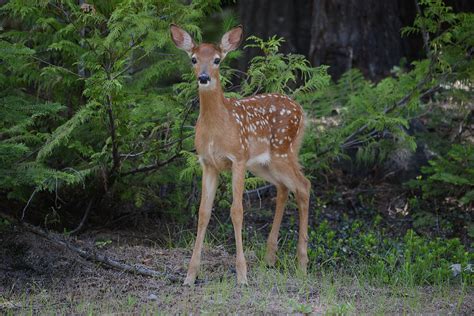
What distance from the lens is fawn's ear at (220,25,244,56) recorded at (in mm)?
6934

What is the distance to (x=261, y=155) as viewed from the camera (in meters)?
7.48

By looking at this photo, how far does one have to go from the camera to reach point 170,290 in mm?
6535

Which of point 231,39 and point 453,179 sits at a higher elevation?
point 231,39

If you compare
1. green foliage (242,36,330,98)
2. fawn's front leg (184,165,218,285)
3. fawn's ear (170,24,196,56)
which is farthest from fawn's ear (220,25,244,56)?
fawn's front leg (184,165,218,285)

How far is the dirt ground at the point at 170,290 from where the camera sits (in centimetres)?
604

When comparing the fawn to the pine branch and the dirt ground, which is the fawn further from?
the pine branch

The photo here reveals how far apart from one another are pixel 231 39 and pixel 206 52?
372 mm

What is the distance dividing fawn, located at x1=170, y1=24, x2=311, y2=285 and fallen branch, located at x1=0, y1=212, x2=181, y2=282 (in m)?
0.34

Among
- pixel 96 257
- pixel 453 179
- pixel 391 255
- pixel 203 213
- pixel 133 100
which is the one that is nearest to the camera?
pixel 203 213

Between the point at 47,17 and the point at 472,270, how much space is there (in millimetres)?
4706

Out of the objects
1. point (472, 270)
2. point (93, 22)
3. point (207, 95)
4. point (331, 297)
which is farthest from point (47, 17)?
point (472, 270)

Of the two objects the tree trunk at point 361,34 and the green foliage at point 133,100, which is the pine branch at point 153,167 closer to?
the green foliage at point 133,100

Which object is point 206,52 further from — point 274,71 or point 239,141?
point 274,71

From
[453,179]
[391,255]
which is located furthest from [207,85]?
[453,179]
